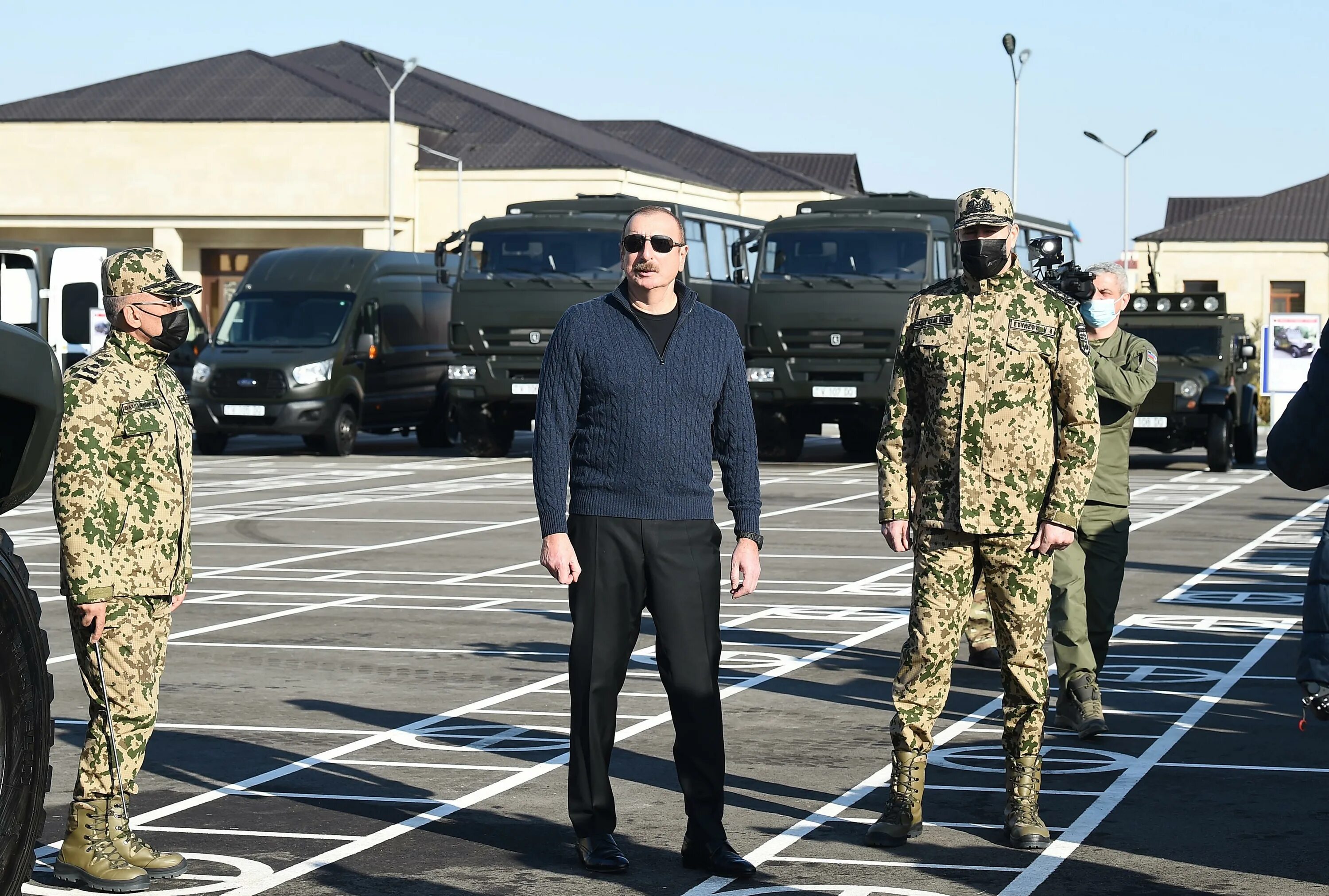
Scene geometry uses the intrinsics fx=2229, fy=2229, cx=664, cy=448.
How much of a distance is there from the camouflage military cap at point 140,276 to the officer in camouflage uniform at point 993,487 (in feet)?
6.89

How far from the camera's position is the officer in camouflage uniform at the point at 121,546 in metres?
6.05

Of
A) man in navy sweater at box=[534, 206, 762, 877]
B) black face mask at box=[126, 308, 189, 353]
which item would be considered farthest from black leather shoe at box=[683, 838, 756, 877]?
black face mask at box=[126, 308, 189, 353]

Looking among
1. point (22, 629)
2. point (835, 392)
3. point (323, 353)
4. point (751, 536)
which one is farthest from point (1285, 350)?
point (22, 629)

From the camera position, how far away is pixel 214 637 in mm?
11281

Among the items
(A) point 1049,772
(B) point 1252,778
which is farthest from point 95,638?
(B) point 1252,778

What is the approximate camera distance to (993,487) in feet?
21.5

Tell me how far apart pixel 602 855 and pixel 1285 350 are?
27.9 metres

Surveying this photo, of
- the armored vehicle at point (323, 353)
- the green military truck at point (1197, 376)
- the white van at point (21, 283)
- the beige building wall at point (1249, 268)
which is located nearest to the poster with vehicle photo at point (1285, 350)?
the green military truck at point (1197, 376)

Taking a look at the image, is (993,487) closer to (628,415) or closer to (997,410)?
(997,410)

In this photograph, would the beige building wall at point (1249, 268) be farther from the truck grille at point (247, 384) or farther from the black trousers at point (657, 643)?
the black trousers at point (657, 643)

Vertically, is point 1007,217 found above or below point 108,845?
above

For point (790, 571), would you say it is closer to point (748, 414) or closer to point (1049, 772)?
point (1049, 772)

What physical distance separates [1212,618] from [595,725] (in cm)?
683

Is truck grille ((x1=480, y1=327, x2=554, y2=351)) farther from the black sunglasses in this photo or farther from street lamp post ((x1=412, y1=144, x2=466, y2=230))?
street lamp post ((x1=412, y1=144, x2=466, y2=230))
